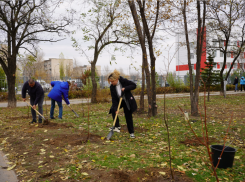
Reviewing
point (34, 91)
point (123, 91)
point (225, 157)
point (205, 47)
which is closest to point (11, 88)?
point (34, 91)

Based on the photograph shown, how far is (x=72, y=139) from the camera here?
5680 millimetres

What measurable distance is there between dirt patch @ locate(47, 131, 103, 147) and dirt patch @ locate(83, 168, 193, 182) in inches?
71.5

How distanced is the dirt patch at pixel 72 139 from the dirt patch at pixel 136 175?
5.96 ft

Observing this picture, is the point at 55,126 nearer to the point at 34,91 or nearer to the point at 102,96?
the point at 34,91

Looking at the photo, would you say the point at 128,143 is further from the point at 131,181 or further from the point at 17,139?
the point at 17,139

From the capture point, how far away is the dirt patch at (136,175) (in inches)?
130

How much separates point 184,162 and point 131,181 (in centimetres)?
118

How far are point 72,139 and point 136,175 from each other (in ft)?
8.89

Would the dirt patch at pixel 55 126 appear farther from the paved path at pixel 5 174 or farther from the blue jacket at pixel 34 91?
the paved path at pixel 5 174

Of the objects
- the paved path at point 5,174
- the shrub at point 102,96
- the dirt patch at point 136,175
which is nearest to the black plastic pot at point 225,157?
A: the dirt patch at point 136,175

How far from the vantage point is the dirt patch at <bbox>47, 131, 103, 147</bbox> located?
211 inches

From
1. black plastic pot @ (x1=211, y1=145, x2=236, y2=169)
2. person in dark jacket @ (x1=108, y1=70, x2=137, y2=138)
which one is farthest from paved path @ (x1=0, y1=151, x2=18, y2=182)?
black plastic pot @ (x1=211, y1=145, x2=236, y2=169)

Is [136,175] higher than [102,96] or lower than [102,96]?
lower

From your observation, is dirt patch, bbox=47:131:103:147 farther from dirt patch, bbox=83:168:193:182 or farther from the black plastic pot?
the black plastic pot
